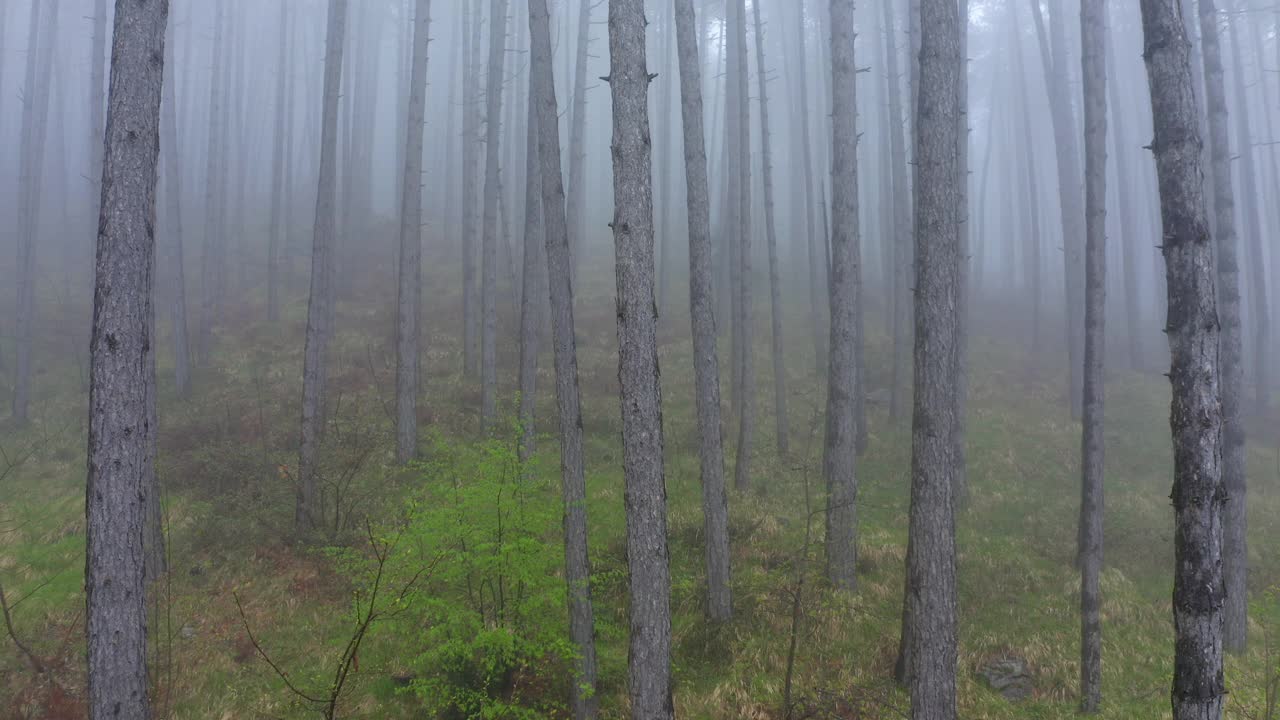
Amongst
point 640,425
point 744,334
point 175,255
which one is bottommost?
point 640,425

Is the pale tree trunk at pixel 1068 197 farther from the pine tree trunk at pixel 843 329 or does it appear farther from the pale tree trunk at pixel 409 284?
the pale tree trunk at pixel 409 284

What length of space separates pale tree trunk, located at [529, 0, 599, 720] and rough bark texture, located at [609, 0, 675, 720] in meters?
1.01

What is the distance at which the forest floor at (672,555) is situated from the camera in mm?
7566

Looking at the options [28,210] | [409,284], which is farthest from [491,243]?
[28,210]

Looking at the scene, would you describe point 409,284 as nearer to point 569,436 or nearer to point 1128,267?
point 569,436

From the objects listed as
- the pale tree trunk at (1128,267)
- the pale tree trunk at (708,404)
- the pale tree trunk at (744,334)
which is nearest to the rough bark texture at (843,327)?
the pale tree trunk at (708,404)

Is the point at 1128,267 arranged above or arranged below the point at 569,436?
above

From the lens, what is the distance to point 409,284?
13.7 m

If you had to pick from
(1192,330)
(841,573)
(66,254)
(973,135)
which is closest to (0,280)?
(66,254)

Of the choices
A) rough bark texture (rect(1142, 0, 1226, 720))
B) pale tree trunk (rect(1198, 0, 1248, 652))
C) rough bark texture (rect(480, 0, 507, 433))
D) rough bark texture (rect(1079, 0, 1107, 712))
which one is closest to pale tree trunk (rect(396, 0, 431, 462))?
rough bark texture (rect(480, 0, 507, 433))

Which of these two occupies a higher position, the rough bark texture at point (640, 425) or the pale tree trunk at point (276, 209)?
the pale tree trunk at point (276, 209)

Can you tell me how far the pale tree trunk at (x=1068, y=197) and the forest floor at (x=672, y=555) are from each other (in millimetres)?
2089

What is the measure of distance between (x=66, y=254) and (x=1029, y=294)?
154 ft

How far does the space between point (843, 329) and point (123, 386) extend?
8864 millimetres
